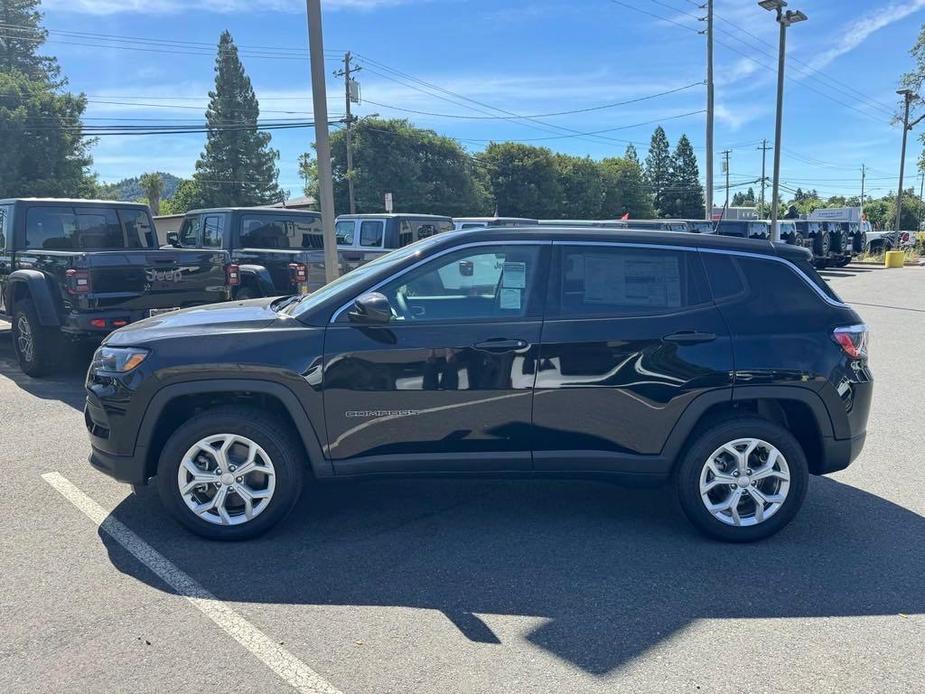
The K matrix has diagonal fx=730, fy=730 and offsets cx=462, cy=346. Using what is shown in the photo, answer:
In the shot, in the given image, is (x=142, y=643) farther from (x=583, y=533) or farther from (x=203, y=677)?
(x=583, y=533)

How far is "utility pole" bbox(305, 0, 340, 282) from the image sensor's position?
8.85 meters

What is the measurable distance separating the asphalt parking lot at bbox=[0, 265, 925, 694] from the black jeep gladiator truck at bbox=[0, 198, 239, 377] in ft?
9.47

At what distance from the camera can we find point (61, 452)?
5.52 metres

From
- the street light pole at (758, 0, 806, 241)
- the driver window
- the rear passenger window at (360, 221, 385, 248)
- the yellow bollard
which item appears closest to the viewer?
the driver window

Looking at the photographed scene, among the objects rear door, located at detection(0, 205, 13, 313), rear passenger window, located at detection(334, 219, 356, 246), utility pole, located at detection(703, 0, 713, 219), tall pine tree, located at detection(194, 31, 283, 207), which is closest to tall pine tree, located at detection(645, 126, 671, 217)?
tall pine tree, located at detection(194, 31, 283, 207)

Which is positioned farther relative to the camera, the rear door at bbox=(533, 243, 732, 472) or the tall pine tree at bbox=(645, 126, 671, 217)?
the tall pine tree at bbox=(645, 126, 671, 217)

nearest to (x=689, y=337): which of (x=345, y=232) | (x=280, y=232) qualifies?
(x=280, y=232)

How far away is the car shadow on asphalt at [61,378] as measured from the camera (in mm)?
7348

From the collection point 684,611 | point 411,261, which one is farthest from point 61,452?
point 684,611

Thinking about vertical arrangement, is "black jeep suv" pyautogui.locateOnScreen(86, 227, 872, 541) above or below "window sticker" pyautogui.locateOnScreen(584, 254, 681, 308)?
below

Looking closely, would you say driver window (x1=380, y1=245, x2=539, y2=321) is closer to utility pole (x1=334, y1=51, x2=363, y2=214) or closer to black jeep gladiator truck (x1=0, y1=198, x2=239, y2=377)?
black jeep gladiator truck (x1=0, y1=198, x2=239, y2=377)

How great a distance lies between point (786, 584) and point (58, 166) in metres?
37.1

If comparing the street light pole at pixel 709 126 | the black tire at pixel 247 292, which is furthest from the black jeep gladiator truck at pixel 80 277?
the street light pole at pixel 709 126

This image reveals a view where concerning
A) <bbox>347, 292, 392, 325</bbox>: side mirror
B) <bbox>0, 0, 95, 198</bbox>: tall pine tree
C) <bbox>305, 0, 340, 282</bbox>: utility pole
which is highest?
<bbox>0, 0, 95, 198</bbox>: tall pine tree
